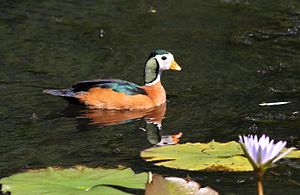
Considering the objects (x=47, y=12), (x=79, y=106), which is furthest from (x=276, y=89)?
(x=47, y=12)

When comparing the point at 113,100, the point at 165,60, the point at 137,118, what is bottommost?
the point at 137,118

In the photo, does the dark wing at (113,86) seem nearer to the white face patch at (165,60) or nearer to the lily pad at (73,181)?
the white face patch at (165,60)

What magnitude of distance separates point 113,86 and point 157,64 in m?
0.86

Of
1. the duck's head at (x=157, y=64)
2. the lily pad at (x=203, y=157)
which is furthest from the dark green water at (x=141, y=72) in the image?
the lily pad at (x=203, y=157)

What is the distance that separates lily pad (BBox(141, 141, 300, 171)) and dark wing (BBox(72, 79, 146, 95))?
415 cm

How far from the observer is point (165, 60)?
1036 centimetres

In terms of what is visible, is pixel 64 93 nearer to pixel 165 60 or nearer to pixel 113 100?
pixel 113 100

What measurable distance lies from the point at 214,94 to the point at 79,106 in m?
1.73

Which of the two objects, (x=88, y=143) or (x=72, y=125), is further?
(x=72, y=125)

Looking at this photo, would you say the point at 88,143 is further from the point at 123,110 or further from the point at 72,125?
the point at 123,110

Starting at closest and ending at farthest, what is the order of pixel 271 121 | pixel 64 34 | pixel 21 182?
pixel 21 182, pixel 271 121, pixel 64 34

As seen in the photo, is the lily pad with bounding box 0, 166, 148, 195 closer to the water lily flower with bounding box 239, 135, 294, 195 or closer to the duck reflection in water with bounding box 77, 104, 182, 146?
the water lily flower with bounding box 239, 135, 294, 195

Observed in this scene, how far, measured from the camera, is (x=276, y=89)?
9875mm

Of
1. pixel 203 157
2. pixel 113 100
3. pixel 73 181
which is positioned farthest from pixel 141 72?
pixel 73 181
